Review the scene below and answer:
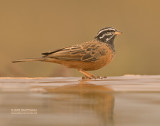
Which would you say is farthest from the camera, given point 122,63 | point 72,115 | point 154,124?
→ point 122,63

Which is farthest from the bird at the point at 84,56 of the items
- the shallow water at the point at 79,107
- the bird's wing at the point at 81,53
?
the shallow water at the point at 79,107

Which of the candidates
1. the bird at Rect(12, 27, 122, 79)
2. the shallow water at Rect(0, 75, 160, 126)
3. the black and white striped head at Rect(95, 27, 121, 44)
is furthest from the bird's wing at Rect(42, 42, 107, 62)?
the shallow water at Rect(0, 75, 160, 126)

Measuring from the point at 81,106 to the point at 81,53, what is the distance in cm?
381

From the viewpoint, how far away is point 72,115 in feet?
7.07

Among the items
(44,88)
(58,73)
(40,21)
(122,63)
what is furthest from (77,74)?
(44,88)

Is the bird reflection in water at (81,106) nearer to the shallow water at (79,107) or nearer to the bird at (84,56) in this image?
the shallow water at (79,107)

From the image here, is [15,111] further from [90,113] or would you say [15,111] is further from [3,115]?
[90,113]

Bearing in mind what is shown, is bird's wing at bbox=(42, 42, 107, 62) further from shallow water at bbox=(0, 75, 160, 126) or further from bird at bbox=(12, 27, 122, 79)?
shallow water at bbox=(0, 75, 160, 126)

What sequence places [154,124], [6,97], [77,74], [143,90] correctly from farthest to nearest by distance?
[77,74] < [143,90] < [6,97] < [154,124]

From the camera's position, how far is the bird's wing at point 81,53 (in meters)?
5.83

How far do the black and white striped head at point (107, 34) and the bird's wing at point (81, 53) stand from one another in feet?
0.85

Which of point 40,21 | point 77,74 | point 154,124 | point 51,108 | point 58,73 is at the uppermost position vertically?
point 40,21

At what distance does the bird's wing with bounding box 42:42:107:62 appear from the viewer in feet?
19.1

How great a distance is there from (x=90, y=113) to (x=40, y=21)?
969cm
